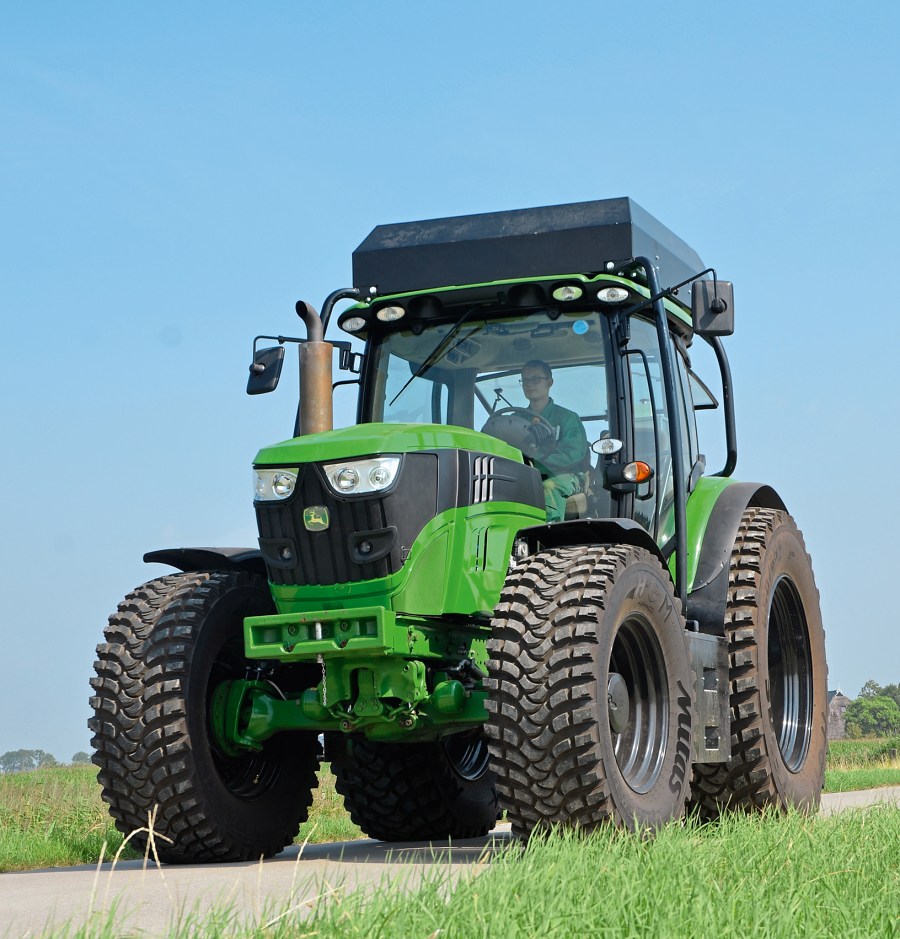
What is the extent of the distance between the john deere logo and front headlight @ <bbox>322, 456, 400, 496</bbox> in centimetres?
12

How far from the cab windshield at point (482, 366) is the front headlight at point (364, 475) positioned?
1.38 meters

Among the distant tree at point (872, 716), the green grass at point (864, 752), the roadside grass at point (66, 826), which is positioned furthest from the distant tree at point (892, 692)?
the roadside grass at point (66, 826)

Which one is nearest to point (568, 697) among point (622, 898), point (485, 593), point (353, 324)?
point (485, 593)

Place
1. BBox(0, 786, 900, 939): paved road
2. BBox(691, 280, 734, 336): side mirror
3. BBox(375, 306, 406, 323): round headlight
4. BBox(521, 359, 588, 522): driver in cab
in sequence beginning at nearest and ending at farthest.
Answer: BBox(0, 786, 900, 939): paved road → BBox(691, 280, 734, 336): side mirror → BBox(521, 359, 588, 522): driver in cab → BBox(375, 306, 406, 323): round headlight

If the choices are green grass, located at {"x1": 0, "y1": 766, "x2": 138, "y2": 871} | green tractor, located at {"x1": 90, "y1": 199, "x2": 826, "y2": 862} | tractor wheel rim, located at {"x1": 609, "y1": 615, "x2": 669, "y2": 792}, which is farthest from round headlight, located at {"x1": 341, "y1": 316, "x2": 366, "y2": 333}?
green grass, located at {"x1": 0, "y1": 766, "x2": 138, "y2": 871}

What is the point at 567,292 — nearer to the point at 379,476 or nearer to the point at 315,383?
the point at 315,383

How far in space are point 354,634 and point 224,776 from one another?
4.29 feet

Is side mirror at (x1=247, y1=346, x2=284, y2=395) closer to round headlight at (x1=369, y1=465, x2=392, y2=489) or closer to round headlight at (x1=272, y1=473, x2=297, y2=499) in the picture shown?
round headlight at (x1=272, y1=473, x2=297, y2=499)

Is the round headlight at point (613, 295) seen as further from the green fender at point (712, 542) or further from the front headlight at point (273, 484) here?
the front headlight at point (273, 484)

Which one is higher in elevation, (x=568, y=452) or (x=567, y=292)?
(x=567, y=292)

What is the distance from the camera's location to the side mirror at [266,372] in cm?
731

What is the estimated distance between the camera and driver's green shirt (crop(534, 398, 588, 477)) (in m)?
7.14

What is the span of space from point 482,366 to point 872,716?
3725 inches

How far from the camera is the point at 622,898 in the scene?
4020 millimetres
